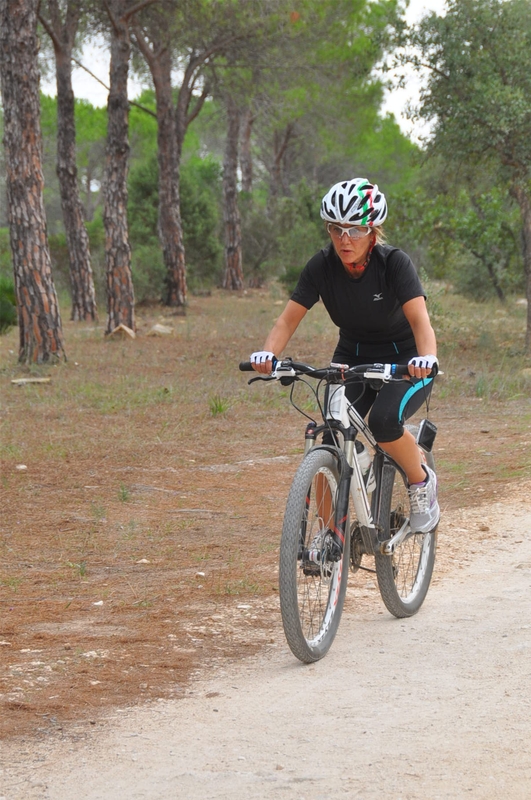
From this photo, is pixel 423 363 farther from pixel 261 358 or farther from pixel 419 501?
pixel 419 501

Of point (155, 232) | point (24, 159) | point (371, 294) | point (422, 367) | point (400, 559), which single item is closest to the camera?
point (422, 367)

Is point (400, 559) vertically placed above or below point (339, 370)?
below

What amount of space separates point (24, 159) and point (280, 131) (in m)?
27.2

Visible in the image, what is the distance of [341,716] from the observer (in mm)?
3609

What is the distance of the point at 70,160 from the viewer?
20.8 m

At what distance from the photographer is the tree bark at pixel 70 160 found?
807 inches

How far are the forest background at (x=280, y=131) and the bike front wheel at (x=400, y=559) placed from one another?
995cm

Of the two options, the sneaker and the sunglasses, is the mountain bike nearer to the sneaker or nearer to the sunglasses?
the sneaker

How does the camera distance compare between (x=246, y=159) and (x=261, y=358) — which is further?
(x=246, y=159)

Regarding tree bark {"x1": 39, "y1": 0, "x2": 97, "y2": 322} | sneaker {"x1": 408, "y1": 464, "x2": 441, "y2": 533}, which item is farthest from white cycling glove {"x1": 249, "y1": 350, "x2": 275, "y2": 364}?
tree bark {"x1": 39, "y1": 0, "x2": 97, "y2": 322}

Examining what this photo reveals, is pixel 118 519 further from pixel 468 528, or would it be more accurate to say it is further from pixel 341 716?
pixel 341 716

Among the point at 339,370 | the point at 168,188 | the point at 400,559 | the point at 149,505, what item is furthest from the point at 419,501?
the point at 168,188

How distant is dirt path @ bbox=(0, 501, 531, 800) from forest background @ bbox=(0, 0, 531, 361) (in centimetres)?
1062

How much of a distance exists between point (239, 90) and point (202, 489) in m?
18.6
